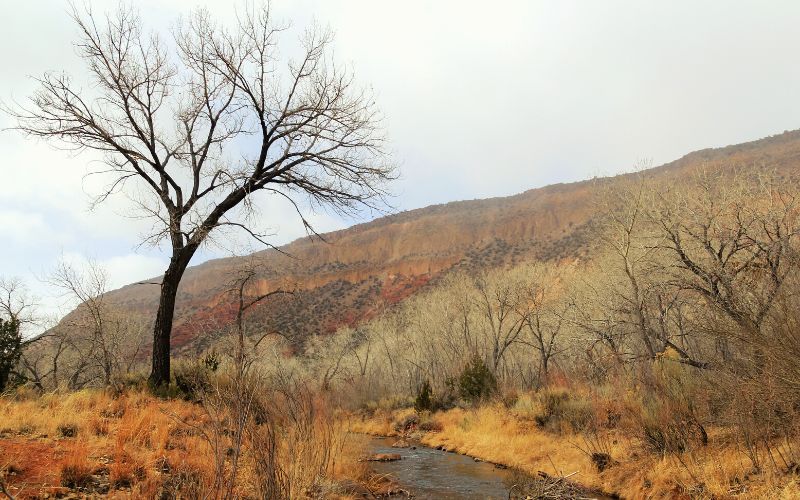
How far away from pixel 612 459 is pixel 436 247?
241ft

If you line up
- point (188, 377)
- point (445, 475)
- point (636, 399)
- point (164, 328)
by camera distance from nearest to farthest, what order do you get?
1. point (164, 328)
2. point (188, 377)
3. point (636, 399)
4. point (445, 475)

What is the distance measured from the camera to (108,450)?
6043 millimetres

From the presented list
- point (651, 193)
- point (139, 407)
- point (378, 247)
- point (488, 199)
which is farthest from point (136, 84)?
point (488, 199)

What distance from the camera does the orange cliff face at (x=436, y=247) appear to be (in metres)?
58.8

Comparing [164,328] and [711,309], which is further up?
[164,328]

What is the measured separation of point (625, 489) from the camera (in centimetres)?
1018

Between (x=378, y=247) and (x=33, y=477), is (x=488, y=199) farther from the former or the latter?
(x=33, y=477)

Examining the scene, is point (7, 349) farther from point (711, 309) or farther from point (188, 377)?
point (711, 309)

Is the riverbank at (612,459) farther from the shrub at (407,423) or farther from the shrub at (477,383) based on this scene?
the shrub at (407,423)

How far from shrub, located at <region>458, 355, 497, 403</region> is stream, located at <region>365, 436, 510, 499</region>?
5.38 meters

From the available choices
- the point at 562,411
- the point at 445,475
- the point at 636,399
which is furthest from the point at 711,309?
the point at 562,411

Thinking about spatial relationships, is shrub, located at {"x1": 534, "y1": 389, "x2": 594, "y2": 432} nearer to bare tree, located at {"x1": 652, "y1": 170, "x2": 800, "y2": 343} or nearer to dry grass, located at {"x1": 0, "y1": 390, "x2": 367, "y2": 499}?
bare tree, located at {"x1": 652, "y1": 170, "x2": 800, "y2": 343}

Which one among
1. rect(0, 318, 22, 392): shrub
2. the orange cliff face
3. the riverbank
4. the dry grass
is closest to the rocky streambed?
the riverbank

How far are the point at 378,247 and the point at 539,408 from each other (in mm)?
76503
